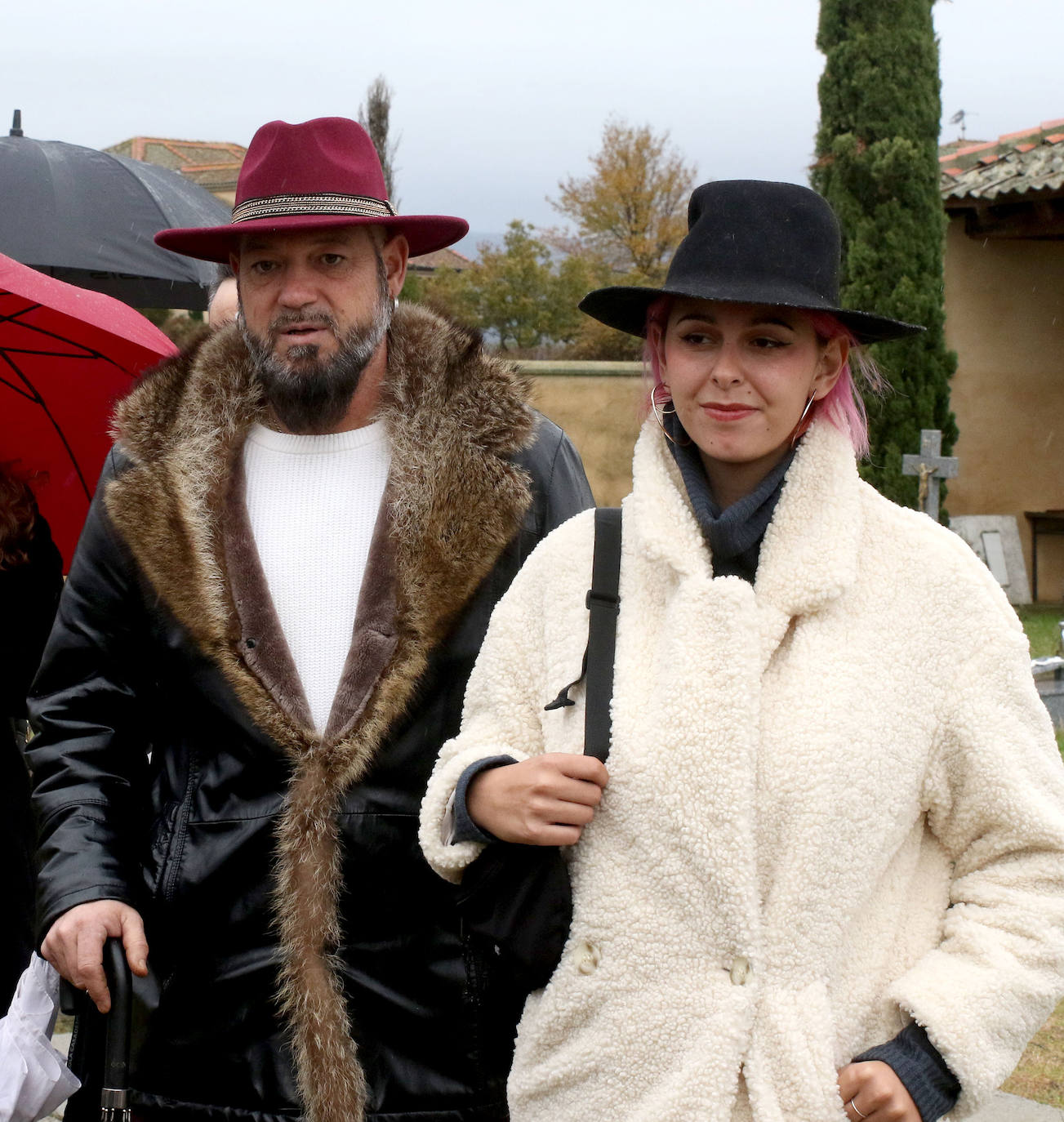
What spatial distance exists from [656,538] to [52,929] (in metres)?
1.23

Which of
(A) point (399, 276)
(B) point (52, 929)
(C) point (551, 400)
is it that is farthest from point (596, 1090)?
(C) point (551, 400)

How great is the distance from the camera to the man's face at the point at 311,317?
243cm

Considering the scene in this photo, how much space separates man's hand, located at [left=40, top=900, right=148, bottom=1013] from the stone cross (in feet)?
29.7

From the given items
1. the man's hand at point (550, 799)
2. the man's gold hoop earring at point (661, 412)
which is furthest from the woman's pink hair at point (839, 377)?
the man's hand at point (550, 799)

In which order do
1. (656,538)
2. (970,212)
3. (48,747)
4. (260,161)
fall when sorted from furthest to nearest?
1. (970,212)
2. (260,161)
3. (48,747)
4. (656,538)

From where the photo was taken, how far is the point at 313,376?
242 centimetres

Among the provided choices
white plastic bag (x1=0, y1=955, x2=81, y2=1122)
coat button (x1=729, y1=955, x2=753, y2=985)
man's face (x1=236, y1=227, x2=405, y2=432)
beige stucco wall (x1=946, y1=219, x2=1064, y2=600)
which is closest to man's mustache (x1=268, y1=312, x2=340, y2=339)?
man's face (x1=236, y1=227, x2=405, y2=432)

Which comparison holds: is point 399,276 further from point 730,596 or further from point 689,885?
point 689,885

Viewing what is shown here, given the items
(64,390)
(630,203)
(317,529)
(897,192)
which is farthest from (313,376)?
(630,203)

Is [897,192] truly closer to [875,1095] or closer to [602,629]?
[602,629]

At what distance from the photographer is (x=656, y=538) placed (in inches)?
66.0

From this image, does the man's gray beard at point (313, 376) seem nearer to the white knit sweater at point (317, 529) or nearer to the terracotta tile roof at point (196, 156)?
the white knit sweater at point (317, 529)

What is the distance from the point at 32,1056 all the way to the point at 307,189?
1.67 metres

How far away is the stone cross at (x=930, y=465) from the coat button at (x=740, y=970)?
927cm
